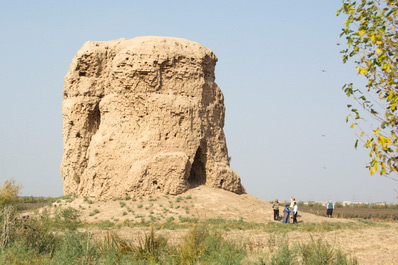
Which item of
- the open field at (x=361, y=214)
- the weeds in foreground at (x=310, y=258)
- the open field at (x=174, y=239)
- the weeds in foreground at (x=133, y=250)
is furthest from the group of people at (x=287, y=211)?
the weeds in foreground at (x=310, y=258)

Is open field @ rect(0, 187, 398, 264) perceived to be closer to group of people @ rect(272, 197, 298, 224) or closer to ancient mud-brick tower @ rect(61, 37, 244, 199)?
group of people @ rect(272, 197, 298, 224)

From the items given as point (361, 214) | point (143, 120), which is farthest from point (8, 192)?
point (361, 214)

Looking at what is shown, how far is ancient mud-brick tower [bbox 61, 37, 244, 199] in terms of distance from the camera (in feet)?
71.3

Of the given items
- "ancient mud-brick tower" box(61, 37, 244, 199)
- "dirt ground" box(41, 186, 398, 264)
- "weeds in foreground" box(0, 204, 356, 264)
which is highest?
"ancient mud-brick tower" box(61, 37, 244, 199)

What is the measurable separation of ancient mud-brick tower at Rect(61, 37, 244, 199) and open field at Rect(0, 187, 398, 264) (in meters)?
1.36

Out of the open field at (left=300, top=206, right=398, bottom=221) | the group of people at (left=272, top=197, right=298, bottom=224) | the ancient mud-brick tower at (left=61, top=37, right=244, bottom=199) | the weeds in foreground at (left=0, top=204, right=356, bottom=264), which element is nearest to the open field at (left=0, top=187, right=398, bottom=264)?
the weeds in foreground at (left=0, top=204, right=356, bottom=264)

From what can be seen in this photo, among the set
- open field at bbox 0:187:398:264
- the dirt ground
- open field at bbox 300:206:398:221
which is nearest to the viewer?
open field at bbox 0:187:398:264

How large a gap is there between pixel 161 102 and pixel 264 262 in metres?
13.9

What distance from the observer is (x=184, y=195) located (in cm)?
2156

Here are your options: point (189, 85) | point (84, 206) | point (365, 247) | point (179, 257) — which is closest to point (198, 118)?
point (189, 85)

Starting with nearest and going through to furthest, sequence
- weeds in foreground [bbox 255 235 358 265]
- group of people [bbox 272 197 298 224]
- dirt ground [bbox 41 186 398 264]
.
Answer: weeds in foreground [bbox 255 235 358 265]
dirt ground [bbox 41 186 398 264]
group of people [bbox 272 197 298 224]

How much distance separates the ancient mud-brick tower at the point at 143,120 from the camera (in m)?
21.7

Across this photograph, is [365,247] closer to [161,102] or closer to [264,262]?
[264,262]

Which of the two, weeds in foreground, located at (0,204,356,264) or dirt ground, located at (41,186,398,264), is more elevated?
dirt ground, located at (41,186,398,264)
